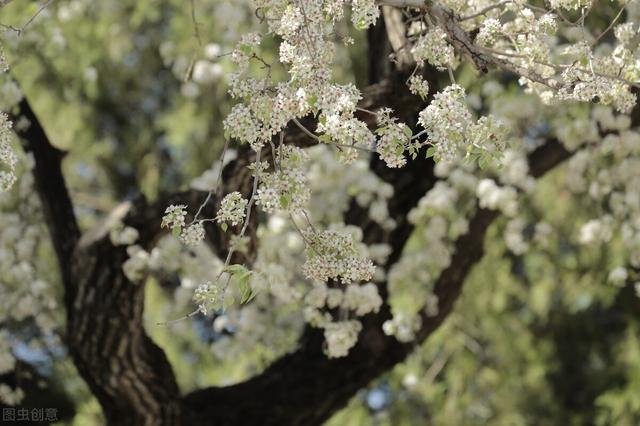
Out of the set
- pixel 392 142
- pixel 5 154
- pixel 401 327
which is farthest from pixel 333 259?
pixel 401 327

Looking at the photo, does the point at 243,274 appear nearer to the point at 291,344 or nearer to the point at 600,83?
the point at 600,83

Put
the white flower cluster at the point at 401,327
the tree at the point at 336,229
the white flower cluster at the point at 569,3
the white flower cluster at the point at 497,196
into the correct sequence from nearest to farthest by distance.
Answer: the white flower cluster at the point at 569,3 → the tree at the point at 336,229 → the white flower cluster at the point at 401,327 → the white flower cluster at the point at 497,196

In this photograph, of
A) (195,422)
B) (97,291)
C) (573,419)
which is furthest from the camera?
(573,419)

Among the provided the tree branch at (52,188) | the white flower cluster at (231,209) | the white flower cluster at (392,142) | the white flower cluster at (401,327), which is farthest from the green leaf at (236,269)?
the tree branch at (52,188)

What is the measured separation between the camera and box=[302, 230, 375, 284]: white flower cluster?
3051 millimetres

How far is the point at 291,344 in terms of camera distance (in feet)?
20.1

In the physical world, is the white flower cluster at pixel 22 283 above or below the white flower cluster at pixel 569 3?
below

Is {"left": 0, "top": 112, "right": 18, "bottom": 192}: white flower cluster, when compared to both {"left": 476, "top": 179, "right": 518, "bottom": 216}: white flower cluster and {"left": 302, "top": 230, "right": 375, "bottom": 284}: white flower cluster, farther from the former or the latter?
{"left": 476, "top": 179, "right": 518, "bottom": 216}: white flower cluster

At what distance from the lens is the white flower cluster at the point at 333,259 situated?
10.0ft

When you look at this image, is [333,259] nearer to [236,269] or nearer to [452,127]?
[236,269]

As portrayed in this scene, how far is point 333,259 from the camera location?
3082mm

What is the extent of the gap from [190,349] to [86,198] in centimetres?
118

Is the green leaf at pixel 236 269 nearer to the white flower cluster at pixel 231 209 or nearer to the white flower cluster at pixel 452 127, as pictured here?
the white flower cluster at pixel 231 209

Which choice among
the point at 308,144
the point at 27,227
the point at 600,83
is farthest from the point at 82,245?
the point at 600,83
